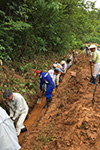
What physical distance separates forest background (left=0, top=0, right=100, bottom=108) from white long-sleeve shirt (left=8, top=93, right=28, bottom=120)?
3.38 ft

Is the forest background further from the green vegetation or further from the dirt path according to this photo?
the dirt path

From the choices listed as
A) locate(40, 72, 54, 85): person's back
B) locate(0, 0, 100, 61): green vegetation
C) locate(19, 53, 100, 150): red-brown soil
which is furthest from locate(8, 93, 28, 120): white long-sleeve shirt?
locate(0, 0, 100, 61): green vegetation

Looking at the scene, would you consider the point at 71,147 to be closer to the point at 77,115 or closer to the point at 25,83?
the point at 77,115

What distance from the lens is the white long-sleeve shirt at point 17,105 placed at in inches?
143

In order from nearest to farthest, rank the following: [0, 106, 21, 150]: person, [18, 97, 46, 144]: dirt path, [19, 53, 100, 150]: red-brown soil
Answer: [0, 106, 21, 150]: person
[19, 53, 100, 150]: red-brown soil
[18, 97, 46, 144]: dirt path

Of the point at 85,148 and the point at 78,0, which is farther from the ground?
the point at 78,0

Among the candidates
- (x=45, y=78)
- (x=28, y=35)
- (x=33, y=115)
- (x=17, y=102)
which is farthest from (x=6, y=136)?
(x=28, y=35)

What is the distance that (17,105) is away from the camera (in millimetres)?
3736

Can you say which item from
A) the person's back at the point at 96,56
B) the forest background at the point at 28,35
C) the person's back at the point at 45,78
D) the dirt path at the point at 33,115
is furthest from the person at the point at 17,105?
the person's back at the point at 96,56

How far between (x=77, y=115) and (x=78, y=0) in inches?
430

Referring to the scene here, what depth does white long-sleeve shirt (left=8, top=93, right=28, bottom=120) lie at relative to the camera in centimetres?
363

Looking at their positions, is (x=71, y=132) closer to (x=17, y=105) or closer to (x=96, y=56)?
(x=17, y=105)

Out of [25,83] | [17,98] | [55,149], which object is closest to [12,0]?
[25,83]

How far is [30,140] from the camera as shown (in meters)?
3.65
